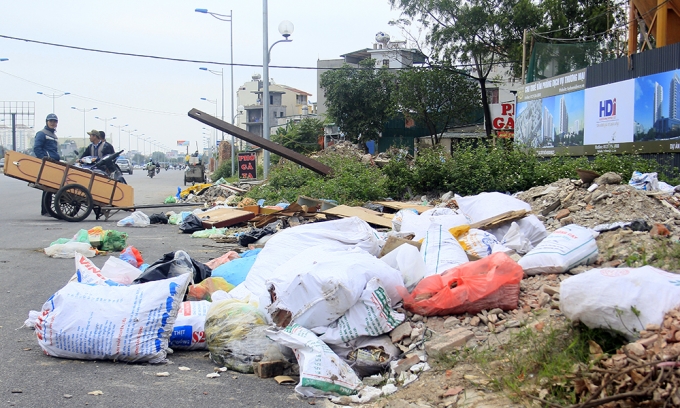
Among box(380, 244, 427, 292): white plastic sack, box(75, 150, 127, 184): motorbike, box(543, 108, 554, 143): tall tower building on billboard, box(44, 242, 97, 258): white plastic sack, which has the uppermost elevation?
box(543, 108, 554, 143): tall tower building on billboard

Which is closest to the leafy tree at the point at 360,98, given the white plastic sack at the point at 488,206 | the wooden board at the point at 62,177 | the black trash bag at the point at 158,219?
the black trash bag at the point at 158,219

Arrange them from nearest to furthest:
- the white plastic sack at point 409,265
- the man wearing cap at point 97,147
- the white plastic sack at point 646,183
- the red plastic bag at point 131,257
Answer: the white plastic sack at point 409,265
the red plastic bag at point 131,257
the white plastic sack at point 646,183
the man wearing cap at point 97,147

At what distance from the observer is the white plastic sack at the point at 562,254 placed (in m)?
4.54

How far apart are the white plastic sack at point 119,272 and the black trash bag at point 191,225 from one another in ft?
17.6

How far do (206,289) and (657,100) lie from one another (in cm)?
1224

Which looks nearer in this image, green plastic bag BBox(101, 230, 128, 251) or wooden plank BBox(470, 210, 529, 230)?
wooden plank BBox(470, 210, 529, 230)

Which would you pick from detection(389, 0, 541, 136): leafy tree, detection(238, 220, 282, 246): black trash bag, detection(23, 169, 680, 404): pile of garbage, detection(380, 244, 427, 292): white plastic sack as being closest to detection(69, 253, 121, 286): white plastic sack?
detection(23, 169, 680, 404): pile of garbage

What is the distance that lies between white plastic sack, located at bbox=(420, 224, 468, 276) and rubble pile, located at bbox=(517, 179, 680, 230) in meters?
2.44

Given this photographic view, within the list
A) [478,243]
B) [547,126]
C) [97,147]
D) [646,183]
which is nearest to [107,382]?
[478,243]

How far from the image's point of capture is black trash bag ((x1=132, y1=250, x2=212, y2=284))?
486cm

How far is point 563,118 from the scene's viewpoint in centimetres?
1847

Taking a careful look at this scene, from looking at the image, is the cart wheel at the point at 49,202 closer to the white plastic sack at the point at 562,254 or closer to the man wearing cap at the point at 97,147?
the man wearing cap at the point at 97,147

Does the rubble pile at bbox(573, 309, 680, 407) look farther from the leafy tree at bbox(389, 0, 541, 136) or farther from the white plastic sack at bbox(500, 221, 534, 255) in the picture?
the leafy tree at bbox(389, 0, 541, 136)

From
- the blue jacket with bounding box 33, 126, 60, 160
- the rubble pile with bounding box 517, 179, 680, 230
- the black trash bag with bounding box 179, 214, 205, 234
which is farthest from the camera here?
the blue jacket with bounding box 33, 126, 60, 160
